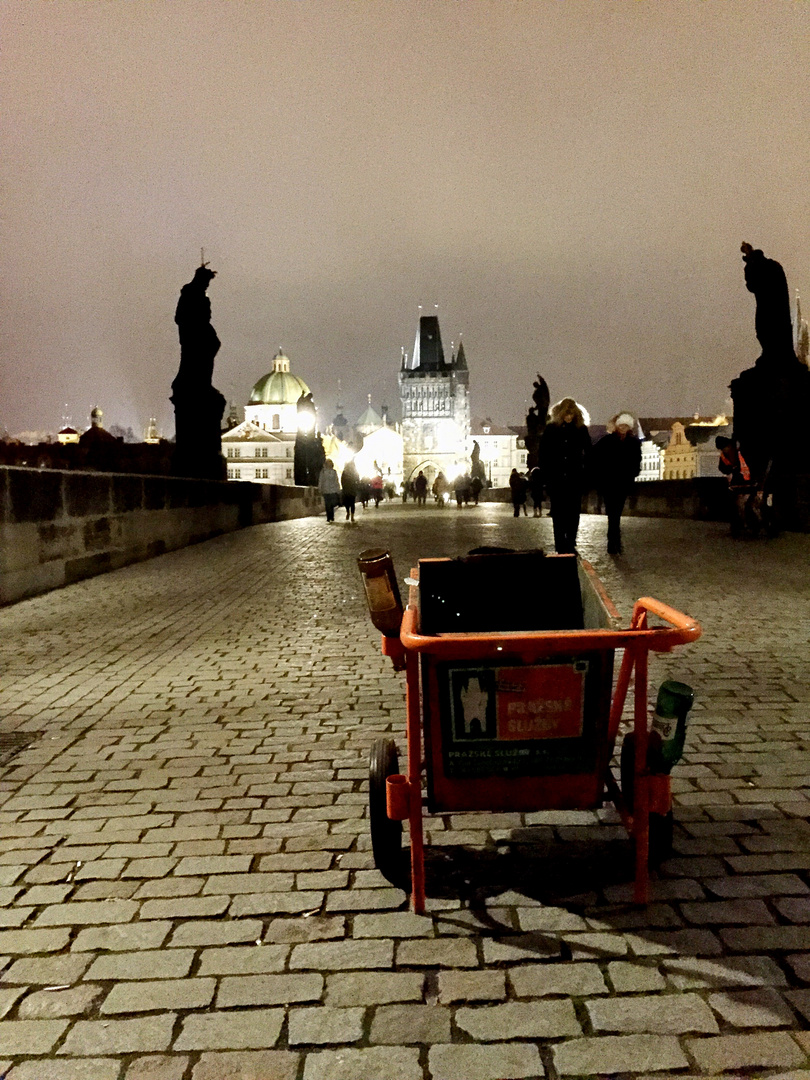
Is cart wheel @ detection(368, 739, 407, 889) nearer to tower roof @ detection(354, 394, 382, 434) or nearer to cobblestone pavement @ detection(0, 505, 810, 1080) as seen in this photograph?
cobblestone pavement @ detection(0, 505, 810, 1080)

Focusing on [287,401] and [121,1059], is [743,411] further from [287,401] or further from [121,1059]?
[287,401]

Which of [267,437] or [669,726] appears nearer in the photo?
[669,726]

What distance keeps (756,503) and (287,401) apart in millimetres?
115595

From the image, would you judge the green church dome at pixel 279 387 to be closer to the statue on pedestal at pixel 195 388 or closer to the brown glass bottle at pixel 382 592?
the statue on pedestal at pixel 195 388

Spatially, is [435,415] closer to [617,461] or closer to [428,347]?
[428,347]

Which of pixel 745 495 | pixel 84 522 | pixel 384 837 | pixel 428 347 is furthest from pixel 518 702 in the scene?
pixel 428 347

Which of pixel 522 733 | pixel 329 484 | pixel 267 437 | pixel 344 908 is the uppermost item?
pixel 267 437

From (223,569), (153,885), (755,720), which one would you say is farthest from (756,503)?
(153,885)

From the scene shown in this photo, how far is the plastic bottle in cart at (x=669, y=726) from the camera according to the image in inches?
114

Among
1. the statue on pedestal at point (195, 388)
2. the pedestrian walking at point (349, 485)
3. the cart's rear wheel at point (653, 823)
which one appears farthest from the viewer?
the pedestrian walking at point (349, 485)

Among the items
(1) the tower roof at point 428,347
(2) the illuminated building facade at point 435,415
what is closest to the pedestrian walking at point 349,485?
(2) the illuminated building facade at point 435,415

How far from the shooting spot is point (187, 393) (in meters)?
21.2

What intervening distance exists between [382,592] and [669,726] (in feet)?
3.15

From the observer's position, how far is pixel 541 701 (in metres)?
2.96
